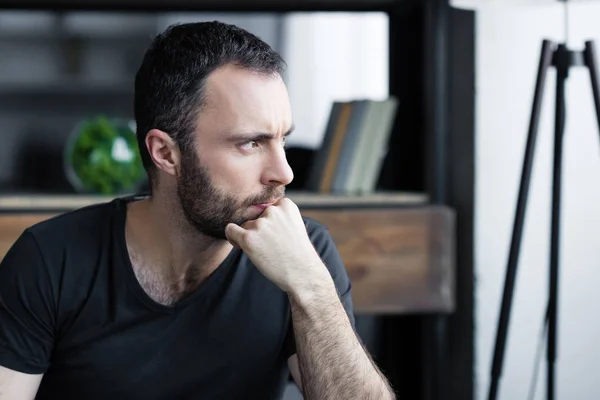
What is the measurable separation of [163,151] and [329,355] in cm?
48

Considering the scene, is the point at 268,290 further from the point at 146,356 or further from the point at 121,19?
the point at 121,19

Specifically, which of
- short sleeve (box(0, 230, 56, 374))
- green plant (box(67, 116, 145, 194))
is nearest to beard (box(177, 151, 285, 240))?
short sleeve (box(0, 230, 56, 374))

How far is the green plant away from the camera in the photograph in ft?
7.83

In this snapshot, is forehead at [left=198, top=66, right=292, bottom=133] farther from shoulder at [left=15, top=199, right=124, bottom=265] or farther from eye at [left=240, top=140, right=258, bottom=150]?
shoulder at [left=15, top=199, right=124, bottom=265]

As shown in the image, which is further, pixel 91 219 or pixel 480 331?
pixel 480 331

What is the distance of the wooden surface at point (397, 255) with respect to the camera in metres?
2.23

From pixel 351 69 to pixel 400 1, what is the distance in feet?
1.10

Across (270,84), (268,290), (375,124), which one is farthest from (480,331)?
(270,84)

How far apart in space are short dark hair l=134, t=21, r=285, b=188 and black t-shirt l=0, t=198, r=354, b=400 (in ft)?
0.73

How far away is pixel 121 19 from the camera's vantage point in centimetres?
254

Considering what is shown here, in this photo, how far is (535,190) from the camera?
248 centimetres

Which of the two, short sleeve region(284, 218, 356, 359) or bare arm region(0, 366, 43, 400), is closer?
bare arm region(0, 366, 43, 400)

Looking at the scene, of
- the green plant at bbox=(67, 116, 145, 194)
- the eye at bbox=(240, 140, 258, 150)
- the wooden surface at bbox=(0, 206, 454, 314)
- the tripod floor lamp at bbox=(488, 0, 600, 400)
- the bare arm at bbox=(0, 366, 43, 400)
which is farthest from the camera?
the green plant at bbox=(67, 116, 145, 194)

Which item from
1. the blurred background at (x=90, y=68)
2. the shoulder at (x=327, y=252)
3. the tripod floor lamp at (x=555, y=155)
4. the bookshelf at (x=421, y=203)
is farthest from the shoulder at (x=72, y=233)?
the blurred background at (x=90, y=68)
